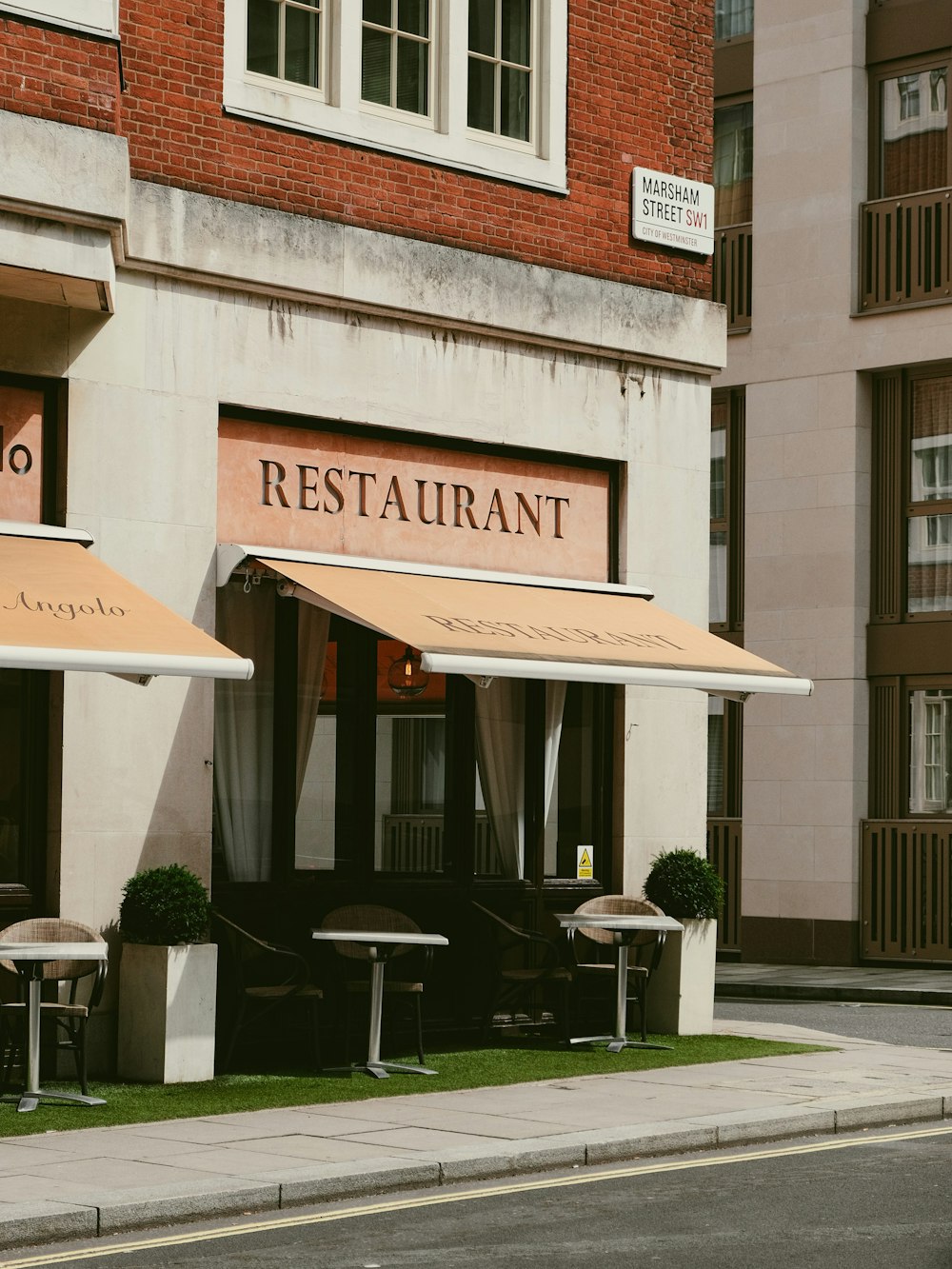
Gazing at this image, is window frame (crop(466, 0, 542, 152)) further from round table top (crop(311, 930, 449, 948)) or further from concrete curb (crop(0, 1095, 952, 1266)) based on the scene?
concrete curb (crop(0, 1095, 952, 1266))

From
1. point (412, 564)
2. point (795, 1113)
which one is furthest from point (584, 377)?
point (795, 1113)

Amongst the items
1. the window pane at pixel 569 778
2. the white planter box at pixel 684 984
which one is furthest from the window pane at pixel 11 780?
the white planter box at pixel 684 984

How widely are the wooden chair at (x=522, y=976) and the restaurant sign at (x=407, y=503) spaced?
2605 mm

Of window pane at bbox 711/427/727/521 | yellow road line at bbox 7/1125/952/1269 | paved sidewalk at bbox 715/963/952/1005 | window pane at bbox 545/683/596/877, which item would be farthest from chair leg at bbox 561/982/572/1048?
window pane at bbox 711/427/727/521

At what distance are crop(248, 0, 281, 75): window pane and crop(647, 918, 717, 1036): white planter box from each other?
22.2ft

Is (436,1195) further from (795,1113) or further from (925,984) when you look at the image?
(925,984)

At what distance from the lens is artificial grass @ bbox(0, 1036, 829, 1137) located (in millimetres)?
10630

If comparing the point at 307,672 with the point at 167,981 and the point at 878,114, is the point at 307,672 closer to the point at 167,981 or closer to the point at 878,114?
the point at 167,981

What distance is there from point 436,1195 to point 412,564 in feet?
18.7

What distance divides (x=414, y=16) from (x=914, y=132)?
11.0 metres

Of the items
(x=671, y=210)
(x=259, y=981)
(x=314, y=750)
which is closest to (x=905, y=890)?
(x=671, y=210)

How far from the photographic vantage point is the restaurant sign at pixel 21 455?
12.2 m

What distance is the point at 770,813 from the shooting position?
24.2 meters

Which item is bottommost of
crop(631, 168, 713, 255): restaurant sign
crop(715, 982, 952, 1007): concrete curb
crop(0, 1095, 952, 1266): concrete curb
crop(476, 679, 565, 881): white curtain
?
crop(715, 982, 952, 1007): concrete curb
